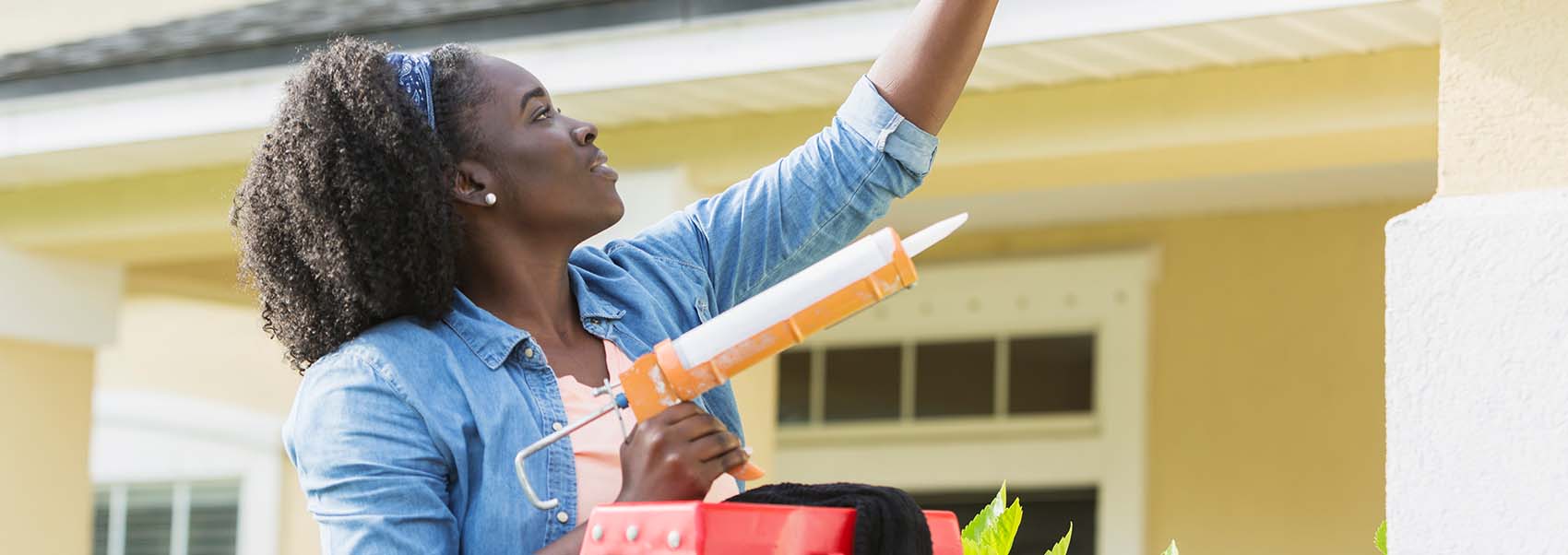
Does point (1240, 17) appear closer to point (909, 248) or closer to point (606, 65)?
point (606, 65)

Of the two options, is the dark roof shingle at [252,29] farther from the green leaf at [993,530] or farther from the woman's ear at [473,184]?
the woman's ear at [473,184]

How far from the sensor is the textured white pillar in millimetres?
2133

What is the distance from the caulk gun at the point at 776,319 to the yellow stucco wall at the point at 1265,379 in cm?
577

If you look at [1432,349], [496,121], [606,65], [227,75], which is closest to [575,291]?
[496,121]

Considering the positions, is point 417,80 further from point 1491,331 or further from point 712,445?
point 1491,331

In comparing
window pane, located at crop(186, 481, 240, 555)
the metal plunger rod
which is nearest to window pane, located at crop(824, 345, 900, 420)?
window pane, located at crop(186, 481, 240, 555)

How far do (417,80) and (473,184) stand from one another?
0.41ft

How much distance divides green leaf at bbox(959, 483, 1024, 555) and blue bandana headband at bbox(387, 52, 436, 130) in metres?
0.97

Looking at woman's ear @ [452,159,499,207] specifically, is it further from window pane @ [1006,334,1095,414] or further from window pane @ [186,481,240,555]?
window pane @ [186,481,240,555]

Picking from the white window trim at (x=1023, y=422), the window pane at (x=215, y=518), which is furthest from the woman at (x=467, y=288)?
the window pane at (x=215, y=518)

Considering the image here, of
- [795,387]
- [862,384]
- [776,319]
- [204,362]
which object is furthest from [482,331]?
[204,362]

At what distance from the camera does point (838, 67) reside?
16.0 feet

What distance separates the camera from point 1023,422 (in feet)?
25.9

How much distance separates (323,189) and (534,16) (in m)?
3.32
